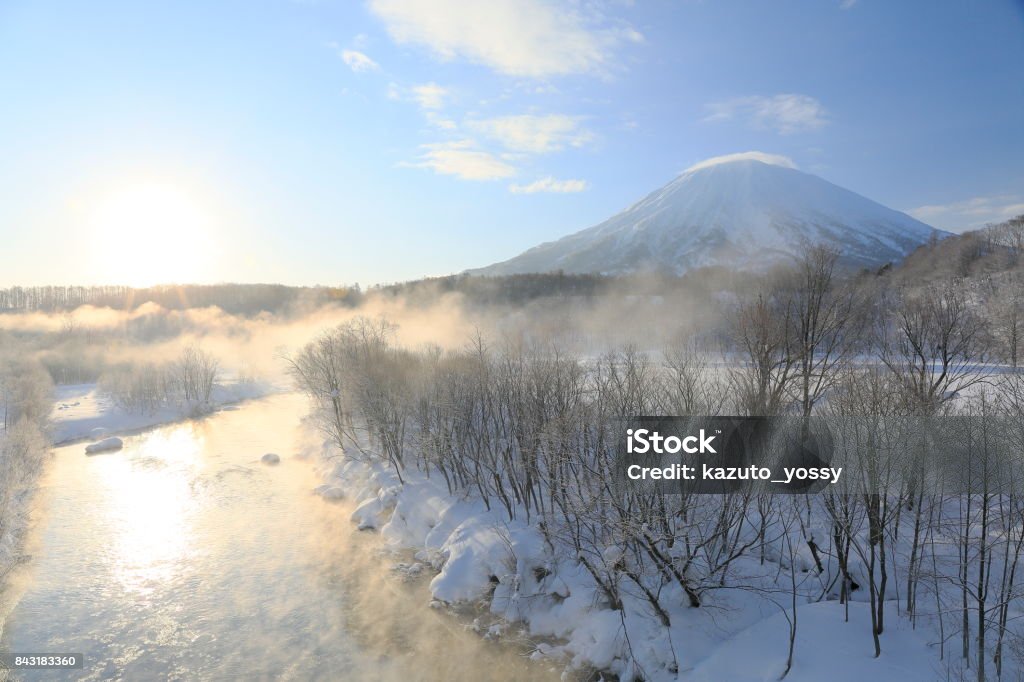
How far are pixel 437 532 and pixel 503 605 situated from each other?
193 inches

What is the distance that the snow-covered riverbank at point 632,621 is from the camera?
11.9 m

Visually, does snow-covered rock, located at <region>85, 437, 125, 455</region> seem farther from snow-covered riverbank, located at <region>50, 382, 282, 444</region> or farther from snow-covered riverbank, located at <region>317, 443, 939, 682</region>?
snow-covered riverbank, located at <region>317, 443, 939, 682</region>

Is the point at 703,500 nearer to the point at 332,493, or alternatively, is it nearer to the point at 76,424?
the point at 332,493

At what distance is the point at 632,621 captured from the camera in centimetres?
1419

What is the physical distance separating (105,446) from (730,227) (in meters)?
141

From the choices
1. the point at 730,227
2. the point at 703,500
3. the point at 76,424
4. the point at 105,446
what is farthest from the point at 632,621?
the point at 730,227

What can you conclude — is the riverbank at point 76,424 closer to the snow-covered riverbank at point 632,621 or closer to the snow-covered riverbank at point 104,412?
the snow-covered riverbank at point 104,412

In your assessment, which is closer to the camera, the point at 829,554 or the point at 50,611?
the point at 829,554

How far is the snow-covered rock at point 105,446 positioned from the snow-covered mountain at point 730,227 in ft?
339

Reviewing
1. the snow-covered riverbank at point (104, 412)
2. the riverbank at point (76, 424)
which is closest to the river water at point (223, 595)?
the riverbank at point (76, 424)

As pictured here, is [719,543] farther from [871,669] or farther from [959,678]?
[959,678]

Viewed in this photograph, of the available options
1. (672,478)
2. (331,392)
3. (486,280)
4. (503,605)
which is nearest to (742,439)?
(672,478)

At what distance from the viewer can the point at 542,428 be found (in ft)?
61.6

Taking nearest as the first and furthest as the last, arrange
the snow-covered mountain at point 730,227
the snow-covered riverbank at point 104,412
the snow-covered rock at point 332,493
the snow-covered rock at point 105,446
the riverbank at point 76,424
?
the riverbank at point 76,424, the snow-covered rock at point 332,493, the snow-covered rock at point 105,446, the snow-covered riverbank at point 104,412, the snow-covered mountain at point 730,227
